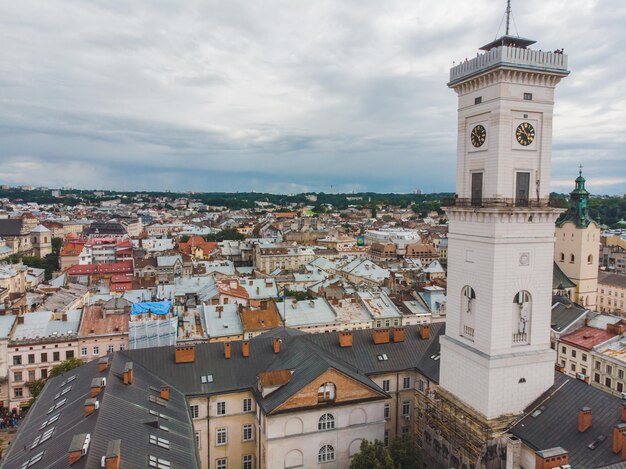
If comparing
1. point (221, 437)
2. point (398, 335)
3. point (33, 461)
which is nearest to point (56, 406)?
point (33, 461)

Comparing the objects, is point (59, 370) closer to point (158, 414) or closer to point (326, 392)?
point (158, 414)

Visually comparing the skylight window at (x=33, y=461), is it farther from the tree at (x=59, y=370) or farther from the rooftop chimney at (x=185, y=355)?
the tree at (x=59, y=370)

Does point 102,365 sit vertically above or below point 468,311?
below

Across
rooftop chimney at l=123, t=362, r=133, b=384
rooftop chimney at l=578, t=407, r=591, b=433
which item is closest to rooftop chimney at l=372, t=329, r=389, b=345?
rooftop chimney at l=578, t=407, r=591, b=433

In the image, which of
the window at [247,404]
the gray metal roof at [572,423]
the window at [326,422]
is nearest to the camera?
the gray metal roof at [572,423]

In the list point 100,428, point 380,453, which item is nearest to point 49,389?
point 100,428

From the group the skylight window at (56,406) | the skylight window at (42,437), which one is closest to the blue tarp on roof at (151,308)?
the skylight window at (56,406)
